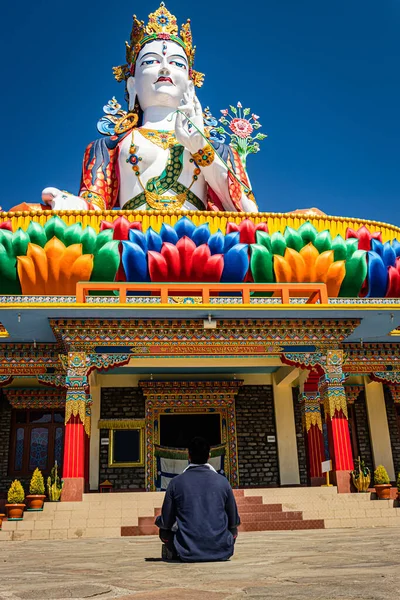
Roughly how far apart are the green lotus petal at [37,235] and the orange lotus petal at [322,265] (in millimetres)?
5763

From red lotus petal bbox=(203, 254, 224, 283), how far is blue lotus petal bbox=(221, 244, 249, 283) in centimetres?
21

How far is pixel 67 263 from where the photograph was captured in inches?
480

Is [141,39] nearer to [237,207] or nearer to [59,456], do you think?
[237,207]

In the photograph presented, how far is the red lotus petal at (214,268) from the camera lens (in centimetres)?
1263

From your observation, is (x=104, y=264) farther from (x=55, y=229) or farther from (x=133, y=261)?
(x=55, y=229)

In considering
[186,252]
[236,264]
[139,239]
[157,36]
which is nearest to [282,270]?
[236,264]

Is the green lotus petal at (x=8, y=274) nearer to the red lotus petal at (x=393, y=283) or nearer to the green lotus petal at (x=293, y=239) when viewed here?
the green lotus petal at (x=293, y=239)

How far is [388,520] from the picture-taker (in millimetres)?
9664

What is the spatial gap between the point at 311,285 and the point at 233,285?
1.59 metres

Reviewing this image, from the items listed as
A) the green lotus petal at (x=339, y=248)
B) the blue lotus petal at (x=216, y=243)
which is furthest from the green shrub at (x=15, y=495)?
the green lotus petal at (x=339, y=248)

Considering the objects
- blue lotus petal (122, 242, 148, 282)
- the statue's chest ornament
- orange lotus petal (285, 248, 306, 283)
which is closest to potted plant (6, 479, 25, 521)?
blue lotus petal (122, 242, 148, 282)

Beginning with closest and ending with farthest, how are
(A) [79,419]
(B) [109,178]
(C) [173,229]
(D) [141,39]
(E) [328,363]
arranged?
1. (A) [79,419]
2. (E) [328,363]
3. (C) [173,229]
4. (B) [109,178]
5. (D) [141,39]

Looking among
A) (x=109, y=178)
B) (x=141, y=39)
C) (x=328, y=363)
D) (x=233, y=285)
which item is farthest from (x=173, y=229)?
(x=141, y=39)

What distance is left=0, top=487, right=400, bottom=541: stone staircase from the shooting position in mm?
8984
